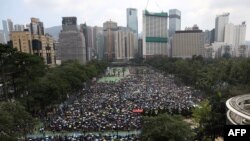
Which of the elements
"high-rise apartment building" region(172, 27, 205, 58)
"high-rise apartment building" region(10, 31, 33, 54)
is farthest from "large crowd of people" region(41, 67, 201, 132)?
"high-rise apartment building" region(172, 27, 205, 58)

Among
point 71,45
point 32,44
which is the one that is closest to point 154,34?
point 71,45

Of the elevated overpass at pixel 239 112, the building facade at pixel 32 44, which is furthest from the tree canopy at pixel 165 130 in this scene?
the building facade at pixel 32 44

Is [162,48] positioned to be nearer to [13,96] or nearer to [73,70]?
[73,70]

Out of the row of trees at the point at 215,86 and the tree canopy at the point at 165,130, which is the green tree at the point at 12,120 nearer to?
the tree canopy at the point at 165,130

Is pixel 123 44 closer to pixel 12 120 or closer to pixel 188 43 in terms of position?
pixel 188 43

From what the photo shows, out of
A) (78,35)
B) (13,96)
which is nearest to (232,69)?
(13,96)

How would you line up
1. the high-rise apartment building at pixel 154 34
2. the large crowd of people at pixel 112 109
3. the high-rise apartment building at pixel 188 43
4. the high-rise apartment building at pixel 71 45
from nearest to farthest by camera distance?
the large crowd of people at pixel 112 109 < the high-rise apartment building at pixel 71 45 < the high-rise apartment building at pixel 188 43 < the high-rise apartment building at pixel 154 34
